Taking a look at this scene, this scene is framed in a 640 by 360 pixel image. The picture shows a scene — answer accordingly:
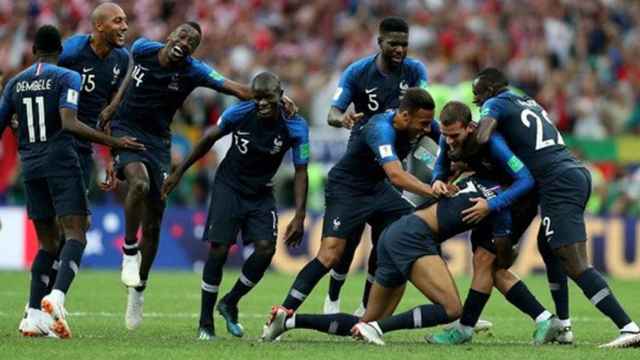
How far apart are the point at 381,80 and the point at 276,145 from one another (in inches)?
63.4

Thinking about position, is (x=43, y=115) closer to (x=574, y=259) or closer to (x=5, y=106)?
(x=5, y=106)

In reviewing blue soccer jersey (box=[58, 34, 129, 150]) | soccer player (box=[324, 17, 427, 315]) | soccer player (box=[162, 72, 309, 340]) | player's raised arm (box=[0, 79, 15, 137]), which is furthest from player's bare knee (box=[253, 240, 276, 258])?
player's raised arm (box=[0, 79, 15, 137])

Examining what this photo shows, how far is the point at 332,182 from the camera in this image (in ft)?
48.7

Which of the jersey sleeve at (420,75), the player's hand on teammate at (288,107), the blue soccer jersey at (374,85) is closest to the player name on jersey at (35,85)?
the player's hand on teammate at (288,107)

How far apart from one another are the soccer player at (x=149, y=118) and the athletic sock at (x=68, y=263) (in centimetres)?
122

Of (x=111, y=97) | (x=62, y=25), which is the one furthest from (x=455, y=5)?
Answer: (x=111, y=97)

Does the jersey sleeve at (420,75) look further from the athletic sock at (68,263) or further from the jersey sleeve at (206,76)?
the athletic sock at (68,263)

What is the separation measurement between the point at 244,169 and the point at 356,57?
45.1 ft

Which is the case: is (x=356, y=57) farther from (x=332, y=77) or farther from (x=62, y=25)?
(x=62, y=25)

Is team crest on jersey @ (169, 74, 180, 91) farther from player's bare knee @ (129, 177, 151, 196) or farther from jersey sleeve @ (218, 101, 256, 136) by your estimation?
jersey sleeve @ (218, 101, 256, 136)

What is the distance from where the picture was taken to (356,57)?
2794cm

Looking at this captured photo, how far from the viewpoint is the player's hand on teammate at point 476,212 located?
1320cm

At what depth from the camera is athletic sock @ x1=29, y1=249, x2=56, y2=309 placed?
46.9ft

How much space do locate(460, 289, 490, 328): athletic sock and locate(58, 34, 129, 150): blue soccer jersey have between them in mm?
4228
